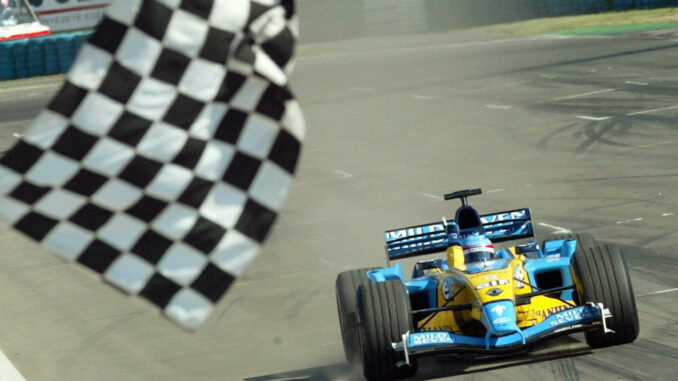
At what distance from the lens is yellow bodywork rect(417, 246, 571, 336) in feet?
27.0

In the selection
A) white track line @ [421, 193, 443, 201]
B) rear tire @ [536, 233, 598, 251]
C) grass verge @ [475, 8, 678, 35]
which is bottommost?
grass verge @ [475, 8, 678, 35]

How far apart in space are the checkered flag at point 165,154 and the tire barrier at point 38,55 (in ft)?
105

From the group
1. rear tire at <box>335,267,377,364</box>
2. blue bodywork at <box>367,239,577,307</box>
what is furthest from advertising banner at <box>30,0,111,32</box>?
blue bodywork at <box>367,239,577,307</box>

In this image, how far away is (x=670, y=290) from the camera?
983 centimetres

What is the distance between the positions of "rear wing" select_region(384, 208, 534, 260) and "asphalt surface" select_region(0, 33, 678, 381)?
961 mm

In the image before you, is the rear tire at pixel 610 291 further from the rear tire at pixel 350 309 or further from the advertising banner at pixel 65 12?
the advertising banner at pixel 65 12

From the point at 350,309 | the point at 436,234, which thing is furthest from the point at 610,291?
the point at 350,309

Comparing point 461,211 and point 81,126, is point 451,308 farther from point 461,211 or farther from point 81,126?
point 81,126

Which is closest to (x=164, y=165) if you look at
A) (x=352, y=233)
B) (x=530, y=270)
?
(x=530, y=270)

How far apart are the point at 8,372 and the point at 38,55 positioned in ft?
92.2

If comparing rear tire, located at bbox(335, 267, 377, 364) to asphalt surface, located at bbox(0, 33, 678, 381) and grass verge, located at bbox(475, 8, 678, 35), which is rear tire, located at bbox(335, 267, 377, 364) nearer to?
asphalt surface, located at bbox(0, 33, 678, 381)

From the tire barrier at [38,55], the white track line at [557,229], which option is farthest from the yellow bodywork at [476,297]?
the tire barrier at [38,55]

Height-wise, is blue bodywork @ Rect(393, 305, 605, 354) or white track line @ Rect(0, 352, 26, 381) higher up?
blue bodywork @ Rect(393, 305, 605, 354)

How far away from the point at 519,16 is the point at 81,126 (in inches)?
1365
